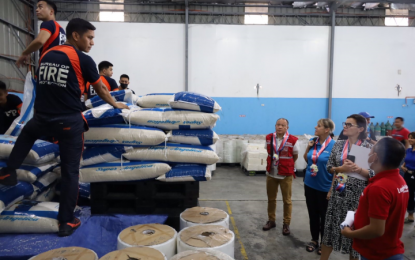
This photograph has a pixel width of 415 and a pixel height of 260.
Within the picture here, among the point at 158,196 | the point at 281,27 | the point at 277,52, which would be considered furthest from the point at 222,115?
the point at 158,196

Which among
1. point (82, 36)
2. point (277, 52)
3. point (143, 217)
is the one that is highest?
point (277, 52)

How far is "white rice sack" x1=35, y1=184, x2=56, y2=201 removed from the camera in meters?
3.17

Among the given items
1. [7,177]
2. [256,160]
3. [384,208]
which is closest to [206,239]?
[384,208]

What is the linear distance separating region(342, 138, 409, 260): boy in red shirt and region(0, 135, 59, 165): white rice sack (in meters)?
3.01

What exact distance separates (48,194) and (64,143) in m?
1.32

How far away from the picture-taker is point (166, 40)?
10.2 m

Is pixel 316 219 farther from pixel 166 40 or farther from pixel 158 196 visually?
pixel 166 40

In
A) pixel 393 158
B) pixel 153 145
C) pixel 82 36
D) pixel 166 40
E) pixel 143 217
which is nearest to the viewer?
pixel 393 158

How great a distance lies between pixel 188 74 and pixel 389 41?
780 centimetres

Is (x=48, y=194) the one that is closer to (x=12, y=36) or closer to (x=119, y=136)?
(x=119, y=136)

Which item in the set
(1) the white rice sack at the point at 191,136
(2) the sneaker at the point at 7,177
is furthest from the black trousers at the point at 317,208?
(2) the sneaker at the point at 7,177

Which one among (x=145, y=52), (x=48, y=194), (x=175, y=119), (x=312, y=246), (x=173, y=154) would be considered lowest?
(x=312, y=246)

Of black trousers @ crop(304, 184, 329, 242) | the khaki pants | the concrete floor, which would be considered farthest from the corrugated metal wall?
black trousers @ crop(304, 184, 329, 242)

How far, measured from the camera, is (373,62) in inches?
408
